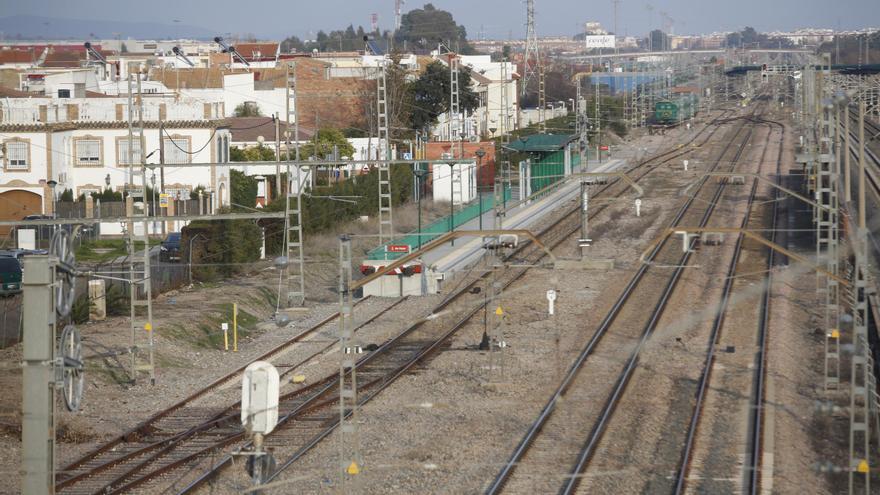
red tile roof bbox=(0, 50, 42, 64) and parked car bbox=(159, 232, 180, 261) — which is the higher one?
red tile roof bbox=(0, 50, 42, 64)

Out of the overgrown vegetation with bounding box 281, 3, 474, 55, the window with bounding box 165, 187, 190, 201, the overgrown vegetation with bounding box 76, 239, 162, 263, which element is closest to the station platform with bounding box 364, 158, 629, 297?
the overgrown vegetation with bounding box 76, 239, 162, 263

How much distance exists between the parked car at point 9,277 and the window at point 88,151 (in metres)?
11.8

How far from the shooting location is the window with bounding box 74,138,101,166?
3397 cm

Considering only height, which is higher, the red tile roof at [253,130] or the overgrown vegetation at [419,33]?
the overgrown vegetation at [419,33]

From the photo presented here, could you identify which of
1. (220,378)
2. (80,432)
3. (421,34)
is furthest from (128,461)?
(421,34)

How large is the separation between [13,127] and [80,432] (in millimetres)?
22398

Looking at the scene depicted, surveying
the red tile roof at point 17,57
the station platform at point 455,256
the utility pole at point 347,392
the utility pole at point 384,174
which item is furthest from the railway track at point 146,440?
the red tile roof at point 17,57

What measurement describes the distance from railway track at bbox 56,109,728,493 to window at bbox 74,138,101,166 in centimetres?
1868

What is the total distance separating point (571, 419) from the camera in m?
13.5

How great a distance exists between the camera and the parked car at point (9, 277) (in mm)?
22109

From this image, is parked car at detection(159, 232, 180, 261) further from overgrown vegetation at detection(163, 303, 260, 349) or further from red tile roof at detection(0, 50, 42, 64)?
red tile roof at detection(0, 50, 42, 64)

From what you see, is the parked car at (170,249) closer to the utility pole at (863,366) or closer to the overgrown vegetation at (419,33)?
the utility pole at (863,366)

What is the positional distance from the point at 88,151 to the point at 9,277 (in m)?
12.5

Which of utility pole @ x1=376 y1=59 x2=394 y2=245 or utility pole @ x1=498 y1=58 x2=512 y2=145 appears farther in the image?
utility pole @ x1=498 y1=58 x2=512 y2=145
